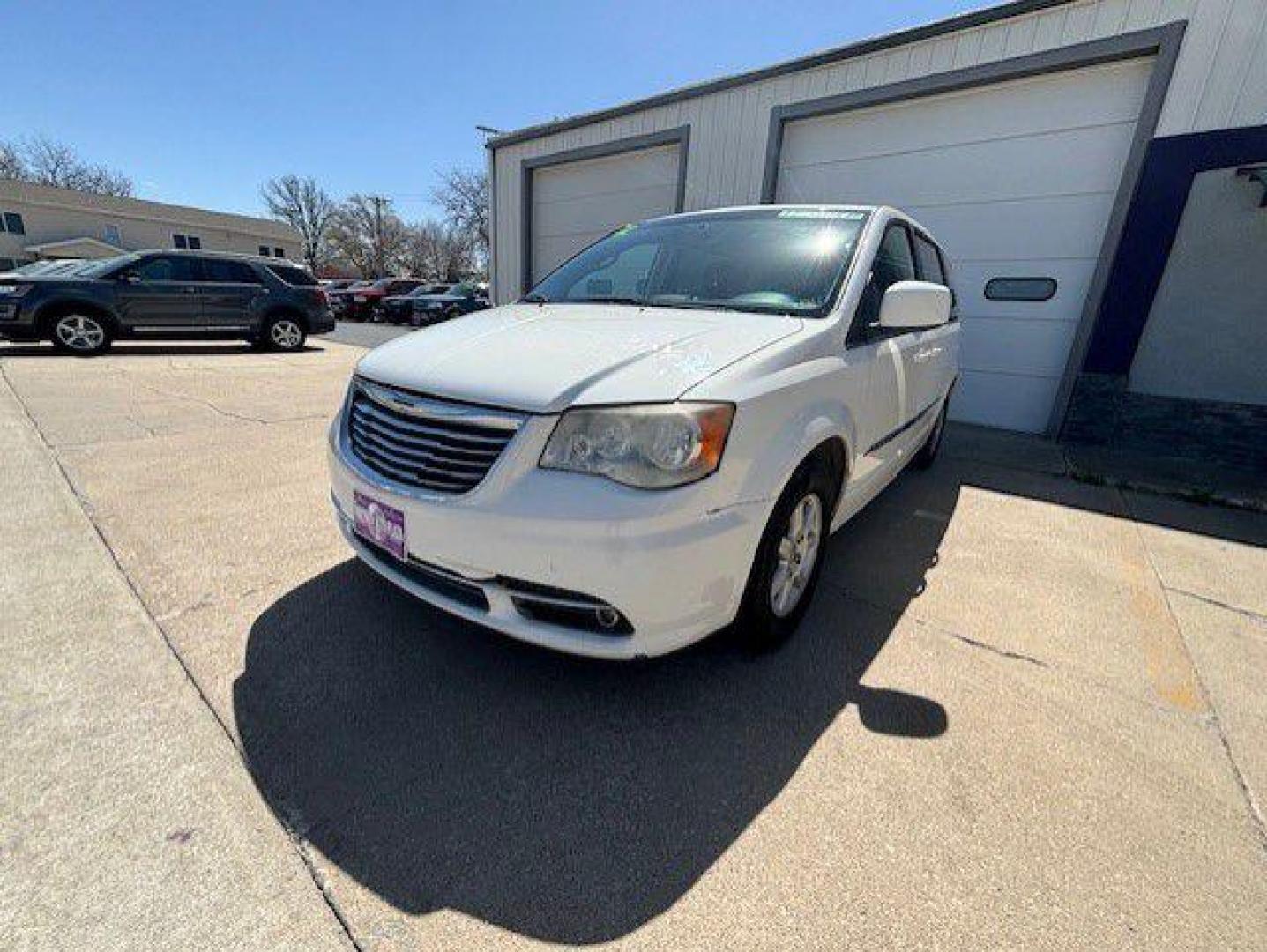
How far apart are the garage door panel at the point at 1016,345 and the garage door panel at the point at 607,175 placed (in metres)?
4.87

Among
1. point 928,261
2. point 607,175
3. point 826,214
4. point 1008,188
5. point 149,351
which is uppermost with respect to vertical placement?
point 607,175

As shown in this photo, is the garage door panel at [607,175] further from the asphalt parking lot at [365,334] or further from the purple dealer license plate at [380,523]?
the purple dealer license plate at [380,523]

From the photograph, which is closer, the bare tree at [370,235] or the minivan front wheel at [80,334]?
the minivan front wheel at [80,334]

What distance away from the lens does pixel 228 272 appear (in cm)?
972

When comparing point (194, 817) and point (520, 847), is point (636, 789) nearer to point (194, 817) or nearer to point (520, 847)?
point (520, 847)

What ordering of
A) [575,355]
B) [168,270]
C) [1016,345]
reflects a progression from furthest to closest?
[168,270] < [1016,345] < [575,355]

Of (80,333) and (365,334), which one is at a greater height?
(80,333)

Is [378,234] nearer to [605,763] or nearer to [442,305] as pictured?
[442,305]

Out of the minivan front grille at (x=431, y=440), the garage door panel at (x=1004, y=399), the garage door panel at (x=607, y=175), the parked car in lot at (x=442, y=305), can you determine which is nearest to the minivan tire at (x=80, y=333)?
the garage door panel at (x=607, y=175)

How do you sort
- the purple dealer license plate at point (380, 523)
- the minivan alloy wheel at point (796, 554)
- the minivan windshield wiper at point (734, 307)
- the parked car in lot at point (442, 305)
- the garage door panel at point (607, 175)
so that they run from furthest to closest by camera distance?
the parked car in lot at point (442, 305) < the garage door panel at point (607, 175) < the minivan windshield wiper at point (734, 307) < the minivan alloy wheel at point (796, 554) < the purple dealer license plate at point (380, 523)

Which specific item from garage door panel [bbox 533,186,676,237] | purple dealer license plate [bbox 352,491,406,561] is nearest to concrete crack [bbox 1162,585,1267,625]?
purple dealer license plate [bbox 352,491,406,561]

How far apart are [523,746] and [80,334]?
10.6 metres

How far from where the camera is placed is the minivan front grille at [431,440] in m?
1.72

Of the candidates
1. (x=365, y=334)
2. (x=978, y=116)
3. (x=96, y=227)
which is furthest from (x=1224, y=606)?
(x=96, y=227)
